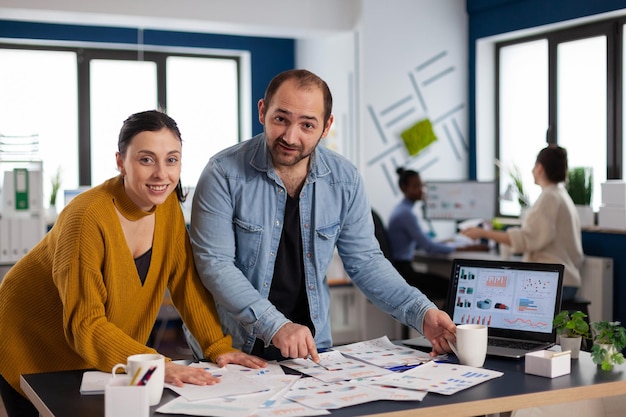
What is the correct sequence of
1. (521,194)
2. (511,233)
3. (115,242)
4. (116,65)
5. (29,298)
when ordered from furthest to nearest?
(116,65)
(521,194)
(511,233)
(29,298)
(115,242)

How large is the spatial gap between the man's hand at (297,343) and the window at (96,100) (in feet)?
17.1

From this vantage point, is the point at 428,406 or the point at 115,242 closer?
the point at 428,406

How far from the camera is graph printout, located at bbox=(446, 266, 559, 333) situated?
2.39 metres

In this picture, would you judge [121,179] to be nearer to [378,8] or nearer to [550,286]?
[550,286]

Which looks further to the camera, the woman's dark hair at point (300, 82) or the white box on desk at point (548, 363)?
the woman's dark hair at point (300, 82)

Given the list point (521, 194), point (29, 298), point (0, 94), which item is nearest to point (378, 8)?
point (521, 194)

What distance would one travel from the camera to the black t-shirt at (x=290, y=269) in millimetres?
2404

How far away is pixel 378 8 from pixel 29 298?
4.88 m

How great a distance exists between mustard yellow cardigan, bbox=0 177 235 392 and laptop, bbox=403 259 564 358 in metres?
0.73

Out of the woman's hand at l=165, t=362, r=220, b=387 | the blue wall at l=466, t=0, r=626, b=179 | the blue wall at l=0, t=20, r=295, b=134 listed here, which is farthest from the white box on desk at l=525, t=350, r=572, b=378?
the blue wall at l=0, t=20, r=295, b=134

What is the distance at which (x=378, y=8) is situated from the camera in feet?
21.5

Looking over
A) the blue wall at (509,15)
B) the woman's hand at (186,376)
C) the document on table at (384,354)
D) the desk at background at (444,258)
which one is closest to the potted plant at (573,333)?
the document on table at (384,354)

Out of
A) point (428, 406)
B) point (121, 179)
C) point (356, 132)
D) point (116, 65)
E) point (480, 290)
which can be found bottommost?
point (428, 406)

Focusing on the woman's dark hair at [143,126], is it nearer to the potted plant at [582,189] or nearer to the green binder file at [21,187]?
the green binder file at [21,187]
